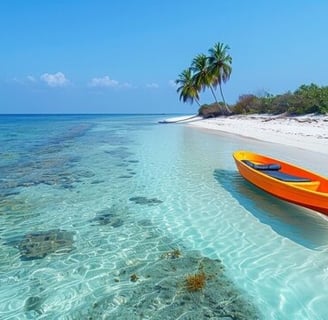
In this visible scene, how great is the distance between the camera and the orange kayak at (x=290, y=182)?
19.1ft

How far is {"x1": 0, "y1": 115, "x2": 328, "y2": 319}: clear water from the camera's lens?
153 inches

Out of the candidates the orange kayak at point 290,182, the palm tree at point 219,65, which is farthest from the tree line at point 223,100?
the orange kayak at point 290,182

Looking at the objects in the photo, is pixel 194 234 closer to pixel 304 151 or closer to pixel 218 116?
pixel 304 151

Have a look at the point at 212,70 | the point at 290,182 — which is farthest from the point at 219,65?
the point at 290,182

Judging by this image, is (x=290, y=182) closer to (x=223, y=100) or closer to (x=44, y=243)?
(x=44, y=243)

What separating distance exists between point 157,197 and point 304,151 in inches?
377

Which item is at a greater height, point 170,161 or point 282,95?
point 282,95

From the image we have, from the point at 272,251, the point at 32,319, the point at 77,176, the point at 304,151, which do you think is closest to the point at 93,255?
the point at 32,319

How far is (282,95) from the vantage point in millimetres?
38344

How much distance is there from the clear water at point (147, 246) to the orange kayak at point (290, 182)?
45 cm

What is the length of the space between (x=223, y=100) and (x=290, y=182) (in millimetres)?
44897

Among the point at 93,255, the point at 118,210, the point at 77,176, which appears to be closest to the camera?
the point at 93,255

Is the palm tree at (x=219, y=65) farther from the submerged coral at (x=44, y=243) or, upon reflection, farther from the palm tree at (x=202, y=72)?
the submerged coral at (x=44, y=243)

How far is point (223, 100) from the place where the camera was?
50.9 metres
